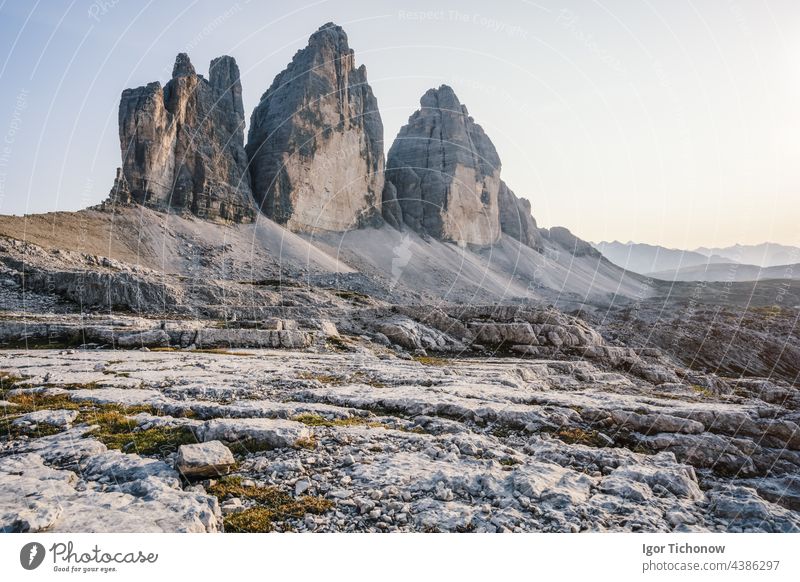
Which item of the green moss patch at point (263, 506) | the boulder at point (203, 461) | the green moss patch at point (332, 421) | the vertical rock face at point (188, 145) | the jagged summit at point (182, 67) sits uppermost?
the jagged summit at point (182, 67)

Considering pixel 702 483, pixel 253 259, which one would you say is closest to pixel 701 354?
pixel 702 483

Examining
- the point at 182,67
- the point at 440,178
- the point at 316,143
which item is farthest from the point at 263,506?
the point at 440,178

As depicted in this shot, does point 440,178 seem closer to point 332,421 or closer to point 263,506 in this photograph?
point 332,421

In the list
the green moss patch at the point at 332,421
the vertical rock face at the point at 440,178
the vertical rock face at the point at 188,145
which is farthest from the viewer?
the vertical rock face at the point at 440,178

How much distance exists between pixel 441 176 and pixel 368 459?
164 metres

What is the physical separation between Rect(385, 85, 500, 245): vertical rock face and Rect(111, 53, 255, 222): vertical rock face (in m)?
56.8

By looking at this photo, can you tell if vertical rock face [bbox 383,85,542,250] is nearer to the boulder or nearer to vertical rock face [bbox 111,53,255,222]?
vertical rock face [bbox 111,53,255,222]

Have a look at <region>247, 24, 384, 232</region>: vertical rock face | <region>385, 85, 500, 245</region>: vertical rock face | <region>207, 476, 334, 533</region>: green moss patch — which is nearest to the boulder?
<region>207, 476, 334, 533</region>: green moss patch

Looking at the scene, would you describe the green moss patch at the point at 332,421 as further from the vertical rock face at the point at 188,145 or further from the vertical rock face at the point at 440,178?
the vertical rock face at the point at 440,178

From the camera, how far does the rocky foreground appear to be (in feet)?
25.6

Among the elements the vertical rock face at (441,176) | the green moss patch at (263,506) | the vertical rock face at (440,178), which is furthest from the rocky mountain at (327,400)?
the vertical rock face at (441,176)

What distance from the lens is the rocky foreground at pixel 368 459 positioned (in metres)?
7.81

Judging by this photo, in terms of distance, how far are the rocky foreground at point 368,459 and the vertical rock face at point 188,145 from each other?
318ft

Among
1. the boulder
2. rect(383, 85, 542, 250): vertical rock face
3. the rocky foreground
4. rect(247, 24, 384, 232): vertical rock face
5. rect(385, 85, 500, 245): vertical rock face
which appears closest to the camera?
the rocky foreground
